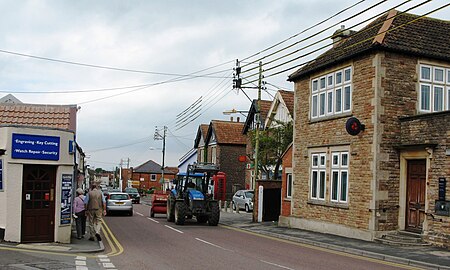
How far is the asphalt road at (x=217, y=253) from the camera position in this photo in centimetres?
1323

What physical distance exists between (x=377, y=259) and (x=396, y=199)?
509 cm

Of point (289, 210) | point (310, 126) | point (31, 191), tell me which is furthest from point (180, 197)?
point (31, 191)

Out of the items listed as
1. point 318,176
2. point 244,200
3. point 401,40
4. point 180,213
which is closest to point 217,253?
point 318,176

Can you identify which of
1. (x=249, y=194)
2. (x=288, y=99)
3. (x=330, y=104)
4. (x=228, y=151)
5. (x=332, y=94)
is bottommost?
(x=249, y=194)

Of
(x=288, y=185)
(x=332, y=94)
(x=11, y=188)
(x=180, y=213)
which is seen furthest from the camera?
(x=288, y=185)

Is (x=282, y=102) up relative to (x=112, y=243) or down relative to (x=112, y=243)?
up

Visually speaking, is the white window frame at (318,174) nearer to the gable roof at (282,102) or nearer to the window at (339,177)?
the window at (339,177)

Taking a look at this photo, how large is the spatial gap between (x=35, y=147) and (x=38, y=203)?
5.51 feet

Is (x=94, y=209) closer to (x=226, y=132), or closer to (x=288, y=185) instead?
(x=288, y=185)

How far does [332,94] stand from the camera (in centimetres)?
2305

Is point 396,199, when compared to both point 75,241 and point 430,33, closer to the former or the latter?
point 430,33

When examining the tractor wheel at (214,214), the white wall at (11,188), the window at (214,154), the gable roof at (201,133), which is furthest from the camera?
the gable roof at (201,133)

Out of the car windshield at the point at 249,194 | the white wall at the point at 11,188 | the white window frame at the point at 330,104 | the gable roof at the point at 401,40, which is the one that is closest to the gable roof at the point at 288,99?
Answer: the car windshield at the point at 249,194

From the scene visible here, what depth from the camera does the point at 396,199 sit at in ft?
65.8
